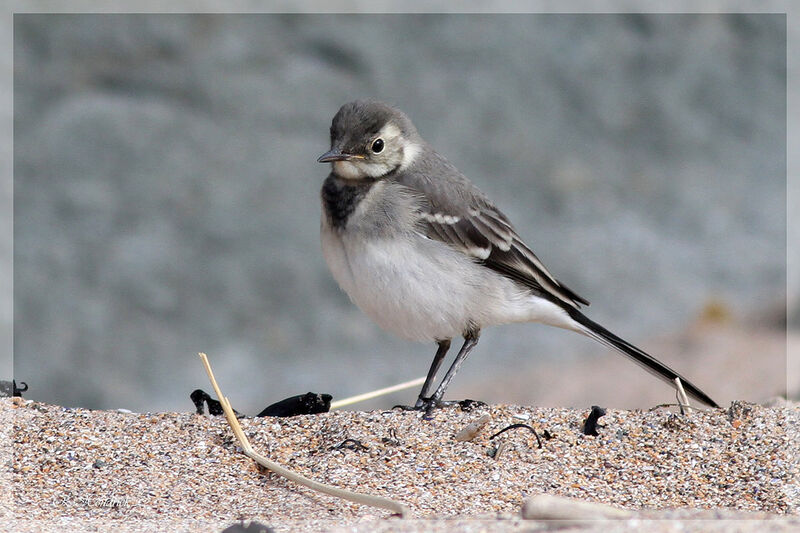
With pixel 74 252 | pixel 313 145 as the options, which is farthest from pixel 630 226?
pixel 74 252

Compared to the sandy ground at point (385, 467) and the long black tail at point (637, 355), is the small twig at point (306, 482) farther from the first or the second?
the long black tail at point (637, 355)

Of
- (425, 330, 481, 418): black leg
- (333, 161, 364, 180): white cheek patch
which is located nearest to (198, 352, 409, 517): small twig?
(425, 330, 481, 418): black leg

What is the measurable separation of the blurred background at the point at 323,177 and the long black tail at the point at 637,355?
3.01m

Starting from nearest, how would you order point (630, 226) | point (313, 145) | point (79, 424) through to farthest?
point (79, 424) → point (313, 145) → point (630, 226)

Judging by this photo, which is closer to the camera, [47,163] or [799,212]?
[47,163]

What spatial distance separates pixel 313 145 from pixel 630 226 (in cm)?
331

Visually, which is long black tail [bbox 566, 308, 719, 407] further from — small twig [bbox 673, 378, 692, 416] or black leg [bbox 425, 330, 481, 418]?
black leg [bbox 425, 330, 481, 418]

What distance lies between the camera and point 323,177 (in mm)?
8867

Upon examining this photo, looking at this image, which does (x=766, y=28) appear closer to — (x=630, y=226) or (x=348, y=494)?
(x=630, y=226)

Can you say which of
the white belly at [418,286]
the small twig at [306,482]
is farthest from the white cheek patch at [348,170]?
the small twig at [306,482]

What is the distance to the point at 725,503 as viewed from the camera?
13.8 feet

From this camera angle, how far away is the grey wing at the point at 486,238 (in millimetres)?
5879

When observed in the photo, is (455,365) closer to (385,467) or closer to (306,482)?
(385,467)

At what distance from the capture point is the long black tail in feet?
18.7
